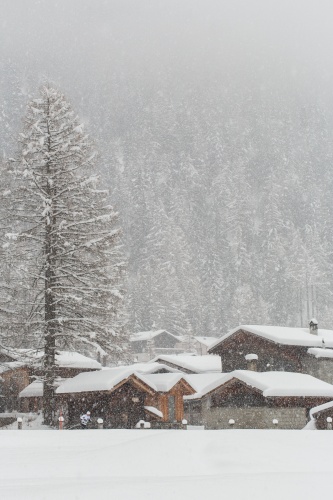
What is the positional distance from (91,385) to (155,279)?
276 ft

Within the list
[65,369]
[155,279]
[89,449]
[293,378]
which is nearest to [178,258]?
[155,279]

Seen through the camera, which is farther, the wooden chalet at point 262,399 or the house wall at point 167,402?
the house wall at point 167,402

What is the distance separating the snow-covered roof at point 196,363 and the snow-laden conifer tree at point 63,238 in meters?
28.6

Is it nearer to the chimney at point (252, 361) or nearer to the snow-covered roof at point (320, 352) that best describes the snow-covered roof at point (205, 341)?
the chimney at point (252, 361)

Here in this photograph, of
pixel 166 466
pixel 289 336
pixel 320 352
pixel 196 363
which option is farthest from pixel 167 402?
pixel 166 466

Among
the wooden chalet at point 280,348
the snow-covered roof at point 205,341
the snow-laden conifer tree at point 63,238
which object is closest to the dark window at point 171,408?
the wooden chalet at point 280,348

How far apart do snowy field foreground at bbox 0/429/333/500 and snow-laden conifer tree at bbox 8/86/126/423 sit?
838 centimetres

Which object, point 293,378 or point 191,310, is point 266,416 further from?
point 191,310

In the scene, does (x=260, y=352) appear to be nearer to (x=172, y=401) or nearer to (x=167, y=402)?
(x=172, y=401)

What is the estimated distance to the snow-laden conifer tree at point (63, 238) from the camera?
27.4 m

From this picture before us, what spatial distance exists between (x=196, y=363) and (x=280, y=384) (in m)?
21.2

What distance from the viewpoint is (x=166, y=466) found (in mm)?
13430

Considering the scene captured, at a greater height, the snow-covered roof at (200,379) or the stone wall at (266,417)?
the snow-covered roof at (200,379)

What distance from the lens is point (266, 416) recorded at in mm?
36438
